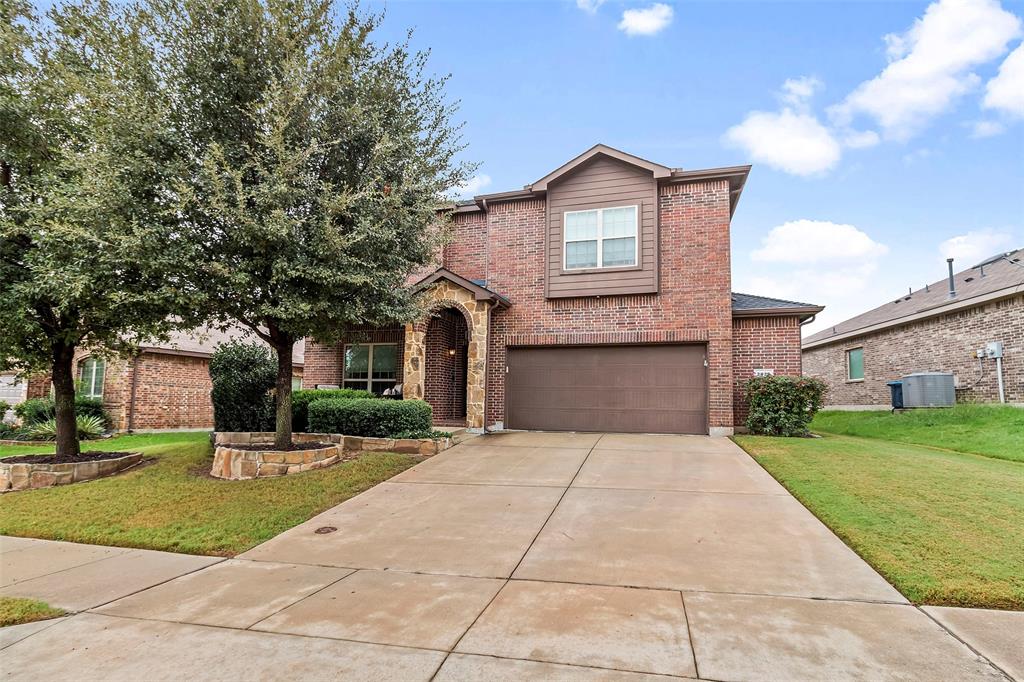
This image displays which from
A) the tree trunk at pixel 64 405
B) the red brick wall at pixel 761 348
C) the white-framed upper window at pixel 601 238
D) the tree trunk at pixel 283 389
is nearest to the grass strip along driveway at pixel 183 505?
the tree trunk at pixel 283 389

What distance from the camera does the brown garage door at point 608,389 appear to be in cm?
1170

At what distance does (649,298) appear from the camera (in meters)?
11.9

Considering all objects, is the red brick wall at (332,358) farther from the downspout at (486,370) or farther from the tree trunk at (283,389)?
the tree trunk at (283,389)

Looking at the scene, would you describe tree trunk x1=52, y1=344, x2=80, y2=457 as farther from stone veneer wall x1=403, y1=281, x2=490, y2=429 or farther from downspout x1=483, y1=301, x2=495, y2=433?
downspout x1=483, y1=301, x2=495, y2=433

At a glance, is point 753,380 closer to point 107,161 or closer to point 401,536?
point 401,536

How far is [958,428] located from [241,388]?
15.9 m

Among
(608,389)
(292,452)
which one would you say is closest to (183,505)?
(292,452)

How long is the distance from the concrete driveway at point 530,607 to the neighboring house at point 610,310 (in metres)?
5.81

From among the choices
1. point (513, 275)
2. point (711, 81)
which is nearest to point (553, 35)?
point (711, 81)

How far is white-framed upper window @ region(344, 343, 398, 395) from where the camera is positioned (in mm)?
14164

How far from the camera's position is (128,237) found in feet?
20.6

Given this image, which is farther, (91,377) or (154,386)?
(91,377)

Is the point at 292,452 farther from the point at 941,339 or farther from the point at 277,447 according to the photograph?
the point at 941,339

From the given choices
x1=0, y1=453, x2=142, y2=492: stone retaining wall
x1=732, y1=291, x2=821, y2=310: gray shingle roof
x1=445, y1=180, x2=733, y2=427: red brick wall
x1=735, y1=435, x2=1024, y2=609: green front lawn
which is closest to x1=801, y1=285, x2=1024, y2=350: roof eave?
x1=732, y1=291, x2=821, y2=310: gray shingle roof
